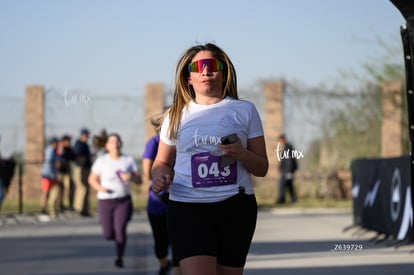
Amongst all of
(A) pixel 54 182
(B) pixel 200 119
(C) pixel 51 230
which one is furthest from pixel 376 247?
(A) pixel 54 182

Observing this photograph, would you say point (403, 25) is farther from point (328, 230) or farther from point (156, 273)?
point (328, 230)

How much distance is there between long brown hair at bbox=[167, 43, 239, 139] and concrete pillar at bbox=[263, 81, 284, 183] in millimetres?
24037

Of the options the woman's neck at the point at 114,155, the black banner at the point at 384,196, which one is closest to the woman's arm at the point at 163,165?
the woman's neck at the point at 114,155

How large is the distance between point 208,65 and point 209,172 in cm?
68

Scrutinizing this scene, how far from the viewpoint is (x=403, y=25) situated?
31.7 feet

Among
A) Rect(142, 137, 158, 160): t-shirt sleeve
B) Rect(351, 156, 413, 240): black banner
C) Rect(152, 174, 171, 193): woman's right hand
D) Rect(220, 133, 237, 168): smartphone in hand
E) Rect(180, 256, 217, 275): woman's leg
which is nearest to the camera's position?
Rect(180, 256, 217, 275): woman's leg

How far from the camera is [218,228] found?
644 cm

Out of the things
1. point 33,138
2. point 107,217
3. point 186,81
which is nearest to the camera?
point 186,81

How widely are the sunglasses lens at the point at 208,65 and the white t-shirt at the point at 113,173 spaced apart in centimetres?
702

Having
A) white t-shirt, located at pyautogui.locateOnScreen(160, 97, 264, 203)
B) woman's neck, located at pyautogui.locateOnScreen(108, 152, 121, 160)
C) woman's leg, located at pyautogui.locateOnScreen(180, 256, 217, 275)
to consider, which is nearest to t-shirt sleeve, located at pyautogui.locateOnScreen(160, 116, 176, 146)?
white t-shirt, located at pyautogui.locateOnScreen(160, 97, 264, 203)

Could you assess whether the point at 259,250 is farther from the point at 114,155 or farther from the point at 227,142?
the point at 227,142

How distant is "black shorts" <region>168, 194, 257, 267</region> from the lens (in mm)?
6371

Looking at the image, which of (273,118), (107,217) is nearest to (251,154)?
(107,217)

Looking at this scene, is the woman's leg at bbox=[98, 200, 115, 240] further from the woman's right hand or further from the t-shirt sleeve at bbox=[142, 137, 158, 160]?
the woman's right hand
